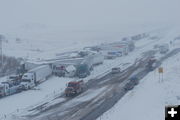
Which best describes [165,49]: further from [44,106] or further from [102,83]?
[44,106]

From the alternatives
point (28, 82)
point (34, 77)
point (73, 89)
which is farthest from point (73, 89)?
point (34, 77)

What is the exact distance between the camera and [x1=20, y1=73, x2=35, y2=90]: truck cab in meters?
39.7

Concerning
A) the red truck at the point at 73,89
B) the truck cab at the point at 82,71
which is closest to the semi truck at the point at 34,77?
the truck cab at the point at 82,71

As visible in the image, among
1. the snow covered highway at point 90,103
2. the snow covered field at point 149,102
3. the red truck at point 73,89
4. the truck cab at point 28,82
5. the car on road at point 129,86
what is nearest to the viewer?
the snow covered field at point 149,102

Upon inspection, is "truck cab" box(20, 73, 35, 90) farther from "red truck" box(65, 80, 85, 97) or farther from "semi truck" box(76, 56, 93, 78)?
"semi truck" box(76, 56, 93, 78)

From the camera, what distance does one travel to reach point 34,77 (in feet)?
139

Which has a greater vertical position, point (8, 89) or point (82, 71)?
point (82, 71)

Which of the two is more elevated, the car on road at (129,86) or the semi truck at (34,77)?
the semi truck at (34,77)

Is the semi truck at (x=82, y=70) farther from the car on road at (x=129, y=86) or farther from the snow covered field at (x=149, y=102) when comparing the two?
the snow covered field at (x=149, y=102)

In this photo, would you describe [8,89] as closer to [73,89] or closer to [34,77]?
[34,77]

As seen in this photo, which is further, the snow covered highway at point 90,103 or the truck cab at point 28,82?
the truck cab at point 28,82

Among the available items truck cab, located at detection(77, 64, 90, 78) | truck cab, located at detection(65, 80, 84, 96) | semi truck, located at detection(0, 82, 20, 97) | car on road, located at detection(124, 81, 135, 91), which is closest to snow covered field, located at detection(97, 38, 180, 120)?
car on road, located at detection(124, 81, 135, 91)

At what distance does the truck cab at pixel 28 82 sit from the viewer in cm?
3966

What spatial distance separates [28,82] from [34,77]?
1.86m
